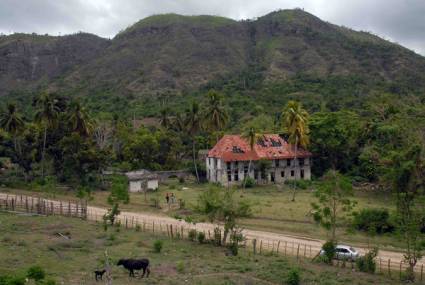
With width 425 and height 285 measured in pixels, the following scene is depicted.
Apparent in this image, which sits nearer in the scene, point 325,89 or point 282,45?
point 325,89

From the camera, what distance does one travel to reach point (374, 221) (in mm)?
40562

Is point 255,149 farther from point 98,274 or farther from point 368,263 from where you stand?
point 98,274

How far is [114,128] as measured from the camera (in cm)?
7919

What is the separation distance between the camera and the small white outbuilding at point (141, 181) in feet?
209

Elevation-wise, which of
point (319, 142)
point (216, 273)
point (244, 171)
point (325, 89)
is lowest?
point (216, 273)

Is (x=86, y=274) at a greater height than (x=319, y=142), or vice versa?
(x=319, y=142)

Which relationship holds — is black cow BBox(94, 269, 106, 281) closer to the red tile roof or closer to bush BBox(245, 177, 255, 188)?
bush BBox(245, 177, 255, 188)

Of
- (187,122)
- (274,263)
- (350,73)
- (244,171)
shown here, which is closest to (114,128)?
(187,122)

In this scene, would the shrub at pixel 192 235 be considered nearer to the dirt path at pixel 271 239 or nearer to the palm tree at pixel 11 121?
the dirt path at pixel 271 239

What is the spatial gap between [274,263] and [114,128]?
54011mm

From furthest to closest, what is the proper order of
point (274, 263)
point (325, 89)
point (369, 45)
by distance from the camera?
point (369, 45), point (325, 89), point (274, 263)

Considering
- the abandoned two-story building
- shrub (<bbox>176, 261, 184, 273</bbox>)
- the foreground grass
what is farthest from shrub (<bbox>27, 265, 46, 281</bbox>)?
the abandoned two-story building

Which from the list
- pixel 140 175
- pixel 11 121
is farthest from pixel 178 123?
pixel 11 121

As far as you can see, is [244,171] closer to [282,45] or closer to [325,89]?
[325,89]
